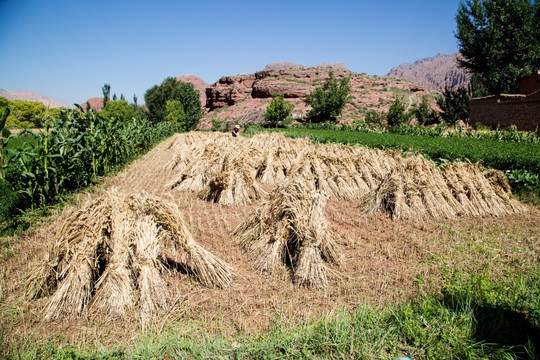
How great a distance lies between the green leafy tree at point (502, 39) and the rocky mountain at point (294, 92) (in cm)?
1725

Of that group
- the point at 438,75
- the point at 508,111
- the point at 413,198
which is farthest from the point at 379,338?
the point at 438,75

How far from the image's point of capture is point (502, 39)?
29.1 m

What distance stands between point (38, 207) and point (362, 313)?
657cm

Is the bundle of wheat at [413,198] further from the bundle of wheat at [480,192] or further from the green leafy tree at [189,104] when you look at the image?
the green leafy tree at [189,104]

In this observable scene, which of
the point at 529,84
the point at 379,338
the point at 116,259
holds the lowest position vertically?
the point at 379,338

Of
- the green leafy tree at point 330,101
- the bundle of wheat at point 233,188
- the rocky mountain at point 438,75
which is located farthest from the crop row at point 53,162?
the rocky mountain at point 438,75

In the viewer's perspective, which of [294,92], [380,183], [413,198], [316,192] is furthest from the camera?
[294,92]

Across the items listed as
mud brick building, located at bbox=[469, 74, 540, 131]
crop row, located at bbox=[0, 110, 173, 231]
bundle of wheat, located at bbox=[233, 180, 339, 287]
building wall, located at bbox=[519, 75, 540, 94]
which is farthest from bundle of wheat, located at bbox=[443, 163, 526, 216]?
building wall, located at bbox=[519, 75, 540, 94]

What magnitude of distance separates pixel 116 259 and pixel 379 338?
273cm

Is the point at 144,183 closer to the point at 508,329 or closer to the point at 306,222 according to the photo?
the point at 306,222

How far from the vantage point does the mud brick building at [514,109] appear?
61.0ft

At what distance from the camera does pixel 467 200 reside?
249 inches

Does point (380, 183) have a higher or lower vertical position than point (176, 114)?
lower

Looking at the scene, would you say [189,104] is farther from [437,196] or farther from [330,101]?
[437,196]
